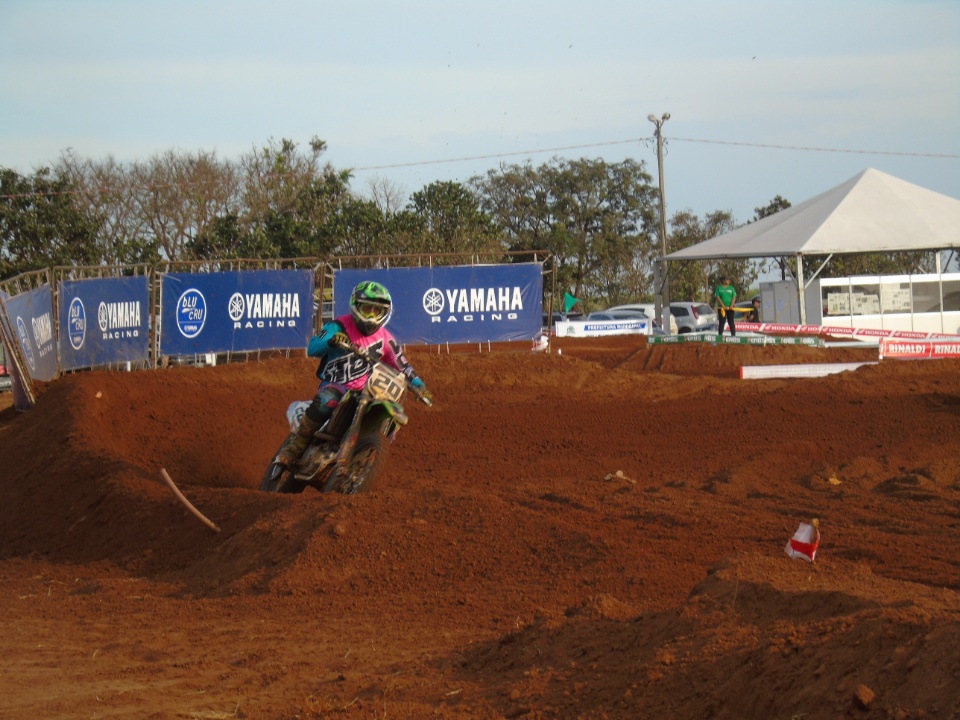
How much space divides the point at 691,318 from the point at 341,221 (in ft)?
48.2

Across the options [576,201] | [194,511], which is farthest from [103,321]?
[576,201]

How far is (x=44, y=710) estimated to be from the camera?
4.76 m

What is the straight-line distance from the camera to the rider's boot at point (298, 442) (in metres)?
8.96

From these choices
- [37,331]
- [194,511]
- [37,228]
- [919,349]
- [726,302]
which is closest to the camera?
[194,511]

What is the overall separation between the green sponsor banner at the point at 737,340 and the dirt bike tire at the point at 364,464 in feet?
57.8

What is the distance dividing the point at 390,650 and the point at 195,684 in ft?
3.45

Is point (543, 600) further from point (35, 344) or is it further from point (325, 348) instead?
point (35, 344)

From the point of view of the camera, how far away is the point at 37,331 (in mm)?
17000

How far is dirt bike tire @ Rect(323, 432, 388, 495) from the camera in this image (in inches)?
347

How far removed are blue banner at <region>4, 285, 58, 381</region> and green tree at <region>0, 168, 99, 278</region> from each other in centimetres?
2335

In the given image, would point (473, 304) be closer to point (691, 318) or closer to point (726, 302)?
point (726, 302)

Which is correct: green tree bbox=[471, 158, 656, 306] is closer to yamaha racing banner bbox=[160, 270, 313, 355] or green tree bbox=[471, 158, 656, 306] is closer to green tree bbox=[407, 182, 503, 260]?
green tree bbox=[407, 182, 503, 260]

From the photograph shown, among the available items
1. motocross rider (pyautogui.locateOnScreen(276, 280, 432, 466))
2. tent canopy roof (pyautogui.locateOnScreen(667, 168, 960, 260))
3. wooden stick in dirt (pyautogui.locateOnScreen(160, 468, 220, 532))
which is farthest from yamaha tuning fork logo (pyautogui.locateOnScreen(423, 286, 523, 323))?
tent canopy roof (pyautogui.locateOnScreen(667, 168, 960, 260))

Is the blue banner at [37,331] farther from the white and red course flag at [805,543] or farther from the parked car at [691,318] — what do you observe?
the parked car at [691,318]
